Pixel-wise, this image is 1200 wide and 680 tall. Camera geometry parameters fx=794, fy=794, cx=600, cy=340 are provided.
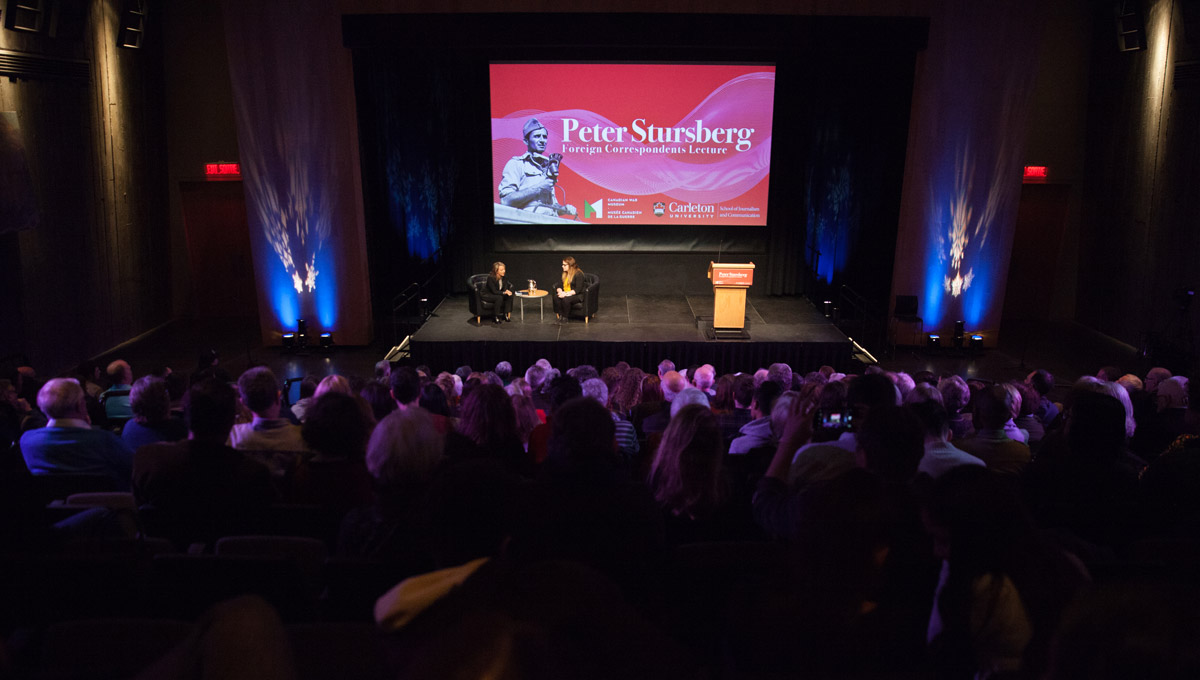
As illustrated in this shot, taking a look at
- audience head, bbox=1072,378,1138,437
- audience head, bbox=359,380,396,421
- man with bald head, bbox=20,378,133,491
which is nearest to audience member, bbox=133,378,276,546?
man with bald head, bbox=20,378,133,491

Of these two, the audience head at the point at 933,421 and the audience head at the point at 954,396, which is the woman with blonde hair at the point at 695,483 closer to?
the audience head at the point at 933,421

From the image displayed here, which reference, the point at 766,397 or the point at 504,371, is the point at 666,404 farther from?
the point at 504,371

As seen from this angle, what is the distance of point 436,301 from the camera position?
39.2 ft

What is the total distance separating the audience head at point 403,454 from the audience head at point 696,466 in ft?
2.92

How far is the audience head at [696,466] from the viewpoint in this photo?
2.87 meters

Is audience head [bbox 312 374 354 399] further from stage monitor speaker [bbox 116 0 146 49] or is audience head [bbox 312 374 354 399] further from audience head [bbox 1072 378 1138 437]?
stage monitor speaker [bbox 116 0 146 49]

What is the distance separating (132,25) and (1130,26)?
1260cm

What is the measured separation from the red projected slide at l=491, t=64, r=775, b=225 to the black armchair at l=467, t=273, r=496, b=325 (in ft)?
5.70

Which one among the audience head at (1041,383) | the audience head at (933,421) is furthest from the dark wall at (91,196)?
the audience head at (1041,383)

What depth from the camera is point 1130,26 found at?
1004cm

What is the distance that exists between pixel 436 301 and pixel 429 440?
974cm

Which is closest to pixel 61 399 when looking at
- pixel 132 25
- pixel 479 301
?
pixel 479 301

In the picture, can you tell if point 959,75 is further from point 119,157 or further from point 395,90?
point 119,157

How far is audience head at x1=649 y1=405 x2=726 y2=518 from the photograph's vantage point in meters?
2.87
